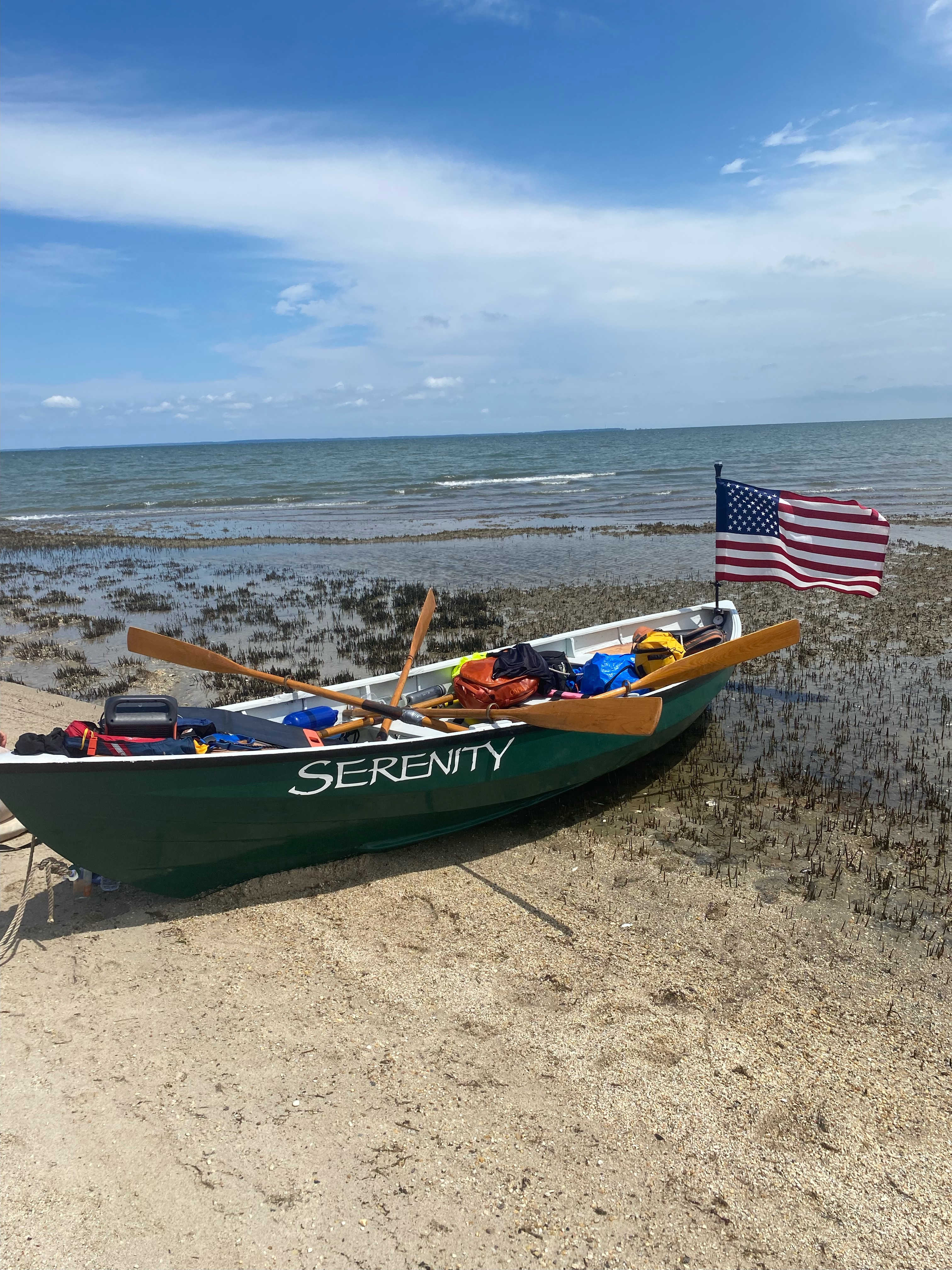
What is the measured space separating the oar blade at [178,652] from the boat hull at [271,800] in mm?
1577

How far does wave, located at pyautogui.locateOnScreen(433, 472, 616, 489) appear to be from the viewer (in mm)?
50625

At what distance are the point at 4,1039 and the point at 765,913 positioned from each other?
5.01 metres

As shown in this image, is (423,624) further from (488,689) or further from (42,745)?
(42,745)

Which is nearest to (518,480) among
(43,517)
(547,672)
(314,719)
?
(43,517)

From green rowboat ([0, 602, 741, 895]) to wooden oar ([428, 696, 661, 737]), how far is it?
0.17m

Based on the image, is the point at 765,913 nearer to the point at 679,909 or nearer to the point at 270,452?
the point at 679,909

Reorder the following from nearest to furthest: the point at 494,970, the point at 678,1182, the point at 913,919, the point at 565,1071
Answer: the point at 678,1182 < the point at 565,1071 < the point at 494,970 < the point at 913,919

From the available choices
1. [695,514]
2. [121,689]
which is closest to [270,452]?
[695,514]

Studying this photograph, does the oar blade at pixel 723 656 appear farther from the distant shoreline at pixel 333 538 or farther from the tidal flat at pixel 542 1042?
the distant shoreline at pixel 333 538

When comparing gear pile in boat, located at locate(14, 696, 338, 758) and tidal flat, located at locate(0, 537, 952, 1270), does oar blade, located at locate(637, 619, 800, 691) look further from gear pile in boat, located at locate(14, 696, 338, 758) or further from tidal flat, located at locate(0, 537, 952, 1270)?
gear pile in boat, located at locate(14, 696, 338, 758)

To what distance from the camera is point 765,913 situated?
227 inches

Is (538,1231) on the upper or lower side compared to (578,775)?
lower

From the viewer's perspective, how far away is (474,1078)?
4.33m

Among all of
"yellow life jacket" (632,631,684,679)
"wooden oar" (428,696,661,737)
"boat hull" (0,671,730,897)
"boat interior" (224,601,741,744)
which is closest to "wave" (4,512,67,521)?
"boat interior" (224,601,741,744)
